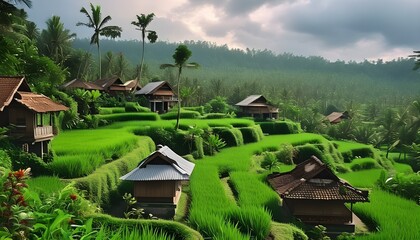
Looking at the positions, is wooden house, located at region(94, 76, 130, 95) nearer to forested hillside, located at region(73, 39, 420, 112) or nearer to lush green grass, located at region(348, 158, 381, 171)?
forested hillside, located at region(73, 39, 420, 112)

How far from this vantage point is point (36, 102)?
17.8 meters

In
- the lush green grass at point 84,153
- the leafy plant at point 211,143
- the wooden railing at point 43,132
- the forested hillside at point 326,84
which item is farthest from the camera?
the forested hillside at point 326,84

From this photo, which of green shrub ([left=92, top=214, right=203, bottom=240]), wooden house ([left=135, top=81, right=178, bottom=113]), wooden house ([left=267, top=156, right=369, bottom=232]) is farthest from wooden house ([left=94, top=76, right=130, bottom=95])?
green shrub ([left=92, top=214, right=203, bottom=240])

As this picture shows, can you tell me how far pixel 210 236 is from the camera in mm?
10719

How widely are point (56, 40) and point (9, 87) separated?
35.2 m

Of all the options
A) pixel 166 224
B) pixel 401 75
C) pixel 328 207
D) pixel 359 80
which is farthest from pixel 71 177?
pixel 401 75

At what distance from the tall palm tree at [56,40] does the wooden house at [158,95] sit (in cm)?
1198

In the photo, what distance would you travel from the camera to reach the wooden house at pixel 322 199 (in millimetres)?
16062

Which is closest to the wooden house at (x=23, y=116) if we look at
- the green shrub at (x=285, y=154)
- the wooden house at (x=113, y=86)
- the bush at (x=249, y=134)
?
the green shrub at (x=285, y=154)

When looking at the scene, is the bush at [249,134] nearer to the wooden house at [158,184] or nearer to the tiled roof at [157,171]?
the tiled roof at [157,171]

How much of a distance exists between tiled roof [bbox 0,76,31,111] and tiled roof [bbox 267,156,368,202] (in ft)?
43.8

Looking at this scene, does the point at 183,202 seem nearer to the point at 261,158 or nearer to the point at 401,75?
the point at 261,158

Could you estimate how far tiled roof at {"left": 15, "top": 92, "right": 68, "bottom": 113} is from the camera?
55.5 feet

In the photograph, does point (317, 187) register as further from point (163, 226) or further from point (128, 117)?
point (128, 117)
